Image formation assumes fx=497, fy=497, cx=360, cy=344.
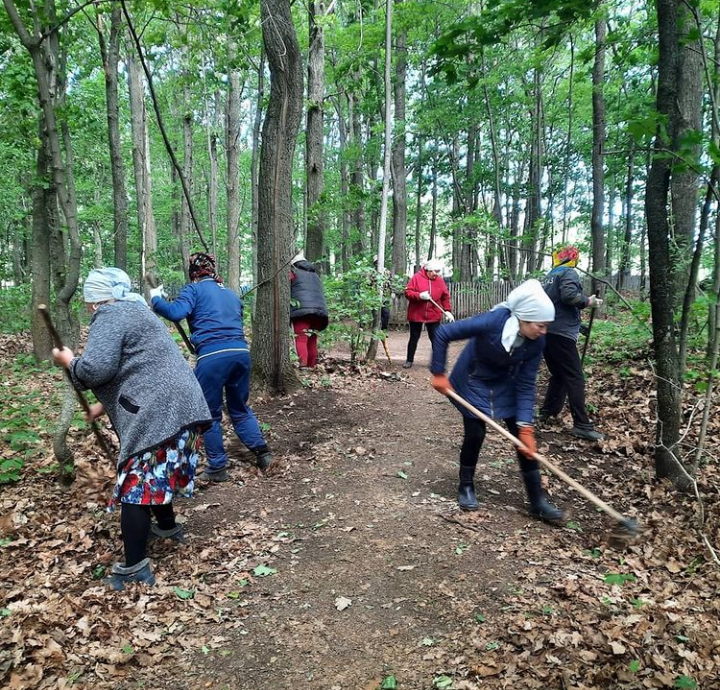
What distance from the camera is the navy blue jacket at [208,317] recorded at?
457 cm

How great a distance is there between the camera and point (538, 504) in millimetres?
4191

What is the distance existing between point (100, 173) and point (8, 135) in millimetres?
20854

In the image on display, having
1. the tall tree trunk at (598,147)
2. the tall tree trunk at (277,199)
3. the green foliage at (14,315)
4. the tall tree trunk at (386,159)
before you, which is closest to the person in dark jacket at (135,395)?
the tall tree trunk at (277,199)

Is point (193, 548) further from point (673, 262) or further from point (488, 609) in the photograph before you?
point (673, 262)

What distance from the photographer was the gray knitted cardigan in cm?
308

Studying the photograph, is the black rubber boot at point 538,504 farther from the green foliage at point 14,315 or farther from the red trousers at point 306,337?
the green foliage at point 14,315

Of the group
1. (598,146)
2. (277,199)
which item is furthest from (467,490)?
(598,146)

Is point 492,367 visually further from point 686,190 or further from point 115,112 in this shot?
point 115,112

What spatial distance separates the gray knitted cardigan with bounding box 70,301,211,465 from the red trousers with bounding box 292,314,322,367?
417cm

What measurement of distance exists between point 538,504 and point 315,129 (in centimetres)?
787

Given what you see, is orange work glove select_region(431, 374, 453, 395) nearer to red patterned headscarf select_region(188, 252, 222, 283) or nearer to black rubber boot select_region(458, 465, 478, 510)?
black rubber boot select_region(458, 465, 478, 510)

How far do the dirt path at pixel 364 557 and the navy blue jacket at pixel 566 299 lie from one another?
153cm

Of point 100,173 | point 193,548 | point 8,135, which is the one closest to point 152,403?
point 193,548

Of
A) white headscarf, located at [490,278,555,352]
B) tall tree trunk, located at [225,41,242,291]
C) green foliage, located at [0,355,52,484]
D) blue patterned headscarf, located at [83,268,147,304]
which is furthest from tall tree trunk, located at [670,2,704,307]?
tall tree trunk, located at [225,41,242,291]
